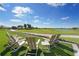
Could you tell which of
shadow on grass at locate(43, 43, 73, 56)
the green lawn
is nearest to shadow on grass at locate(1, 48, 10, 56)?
the green lawn

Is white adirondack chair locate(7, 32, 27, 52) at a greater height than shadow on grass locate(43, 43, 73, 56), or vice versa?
white adirondack chair locate(7, 32, 27, 52)

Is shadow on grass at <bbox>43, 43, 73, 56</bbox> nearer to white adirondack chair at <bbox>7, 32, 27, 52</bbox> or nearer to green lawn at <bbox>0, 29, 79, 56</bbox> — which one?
green lawn at <bbox>0, 29, 79, 56</bbox>

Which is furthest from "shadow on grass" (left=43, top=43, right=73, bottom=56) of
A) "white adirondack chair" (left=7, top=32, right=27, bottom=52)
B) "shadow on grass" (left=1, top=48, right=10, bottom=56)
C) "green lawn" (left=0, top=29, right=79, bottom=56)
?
"shadow on grass" (left=1, top=48, right=10, bottom=56)

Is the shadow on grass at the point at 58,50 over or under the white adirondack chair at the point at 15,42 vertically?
under

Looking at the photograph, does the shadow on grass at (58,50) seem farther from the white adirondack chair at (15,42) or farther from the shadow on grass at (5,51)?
the shadow on grass at (5,51)

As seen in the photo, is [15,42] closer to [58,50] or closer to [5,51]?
[5,51]

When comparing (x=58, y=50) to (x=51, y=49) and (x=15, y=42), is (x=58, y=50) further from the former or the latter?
(x=15, y=42)

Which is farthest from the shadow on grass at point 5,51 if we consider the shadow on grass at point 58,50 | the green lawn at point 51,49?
the shadow on grass at point 58,50

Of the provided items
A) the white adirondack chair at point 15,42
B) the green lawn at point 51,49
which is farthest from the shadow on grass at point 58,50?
the white adirondack chair at point 15,42

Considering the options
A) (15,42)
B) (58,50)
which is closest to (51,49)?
(58,50)

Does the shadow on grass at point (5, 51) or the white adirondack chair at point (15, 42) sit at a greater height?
the white adirondack chair at point (15, 42)

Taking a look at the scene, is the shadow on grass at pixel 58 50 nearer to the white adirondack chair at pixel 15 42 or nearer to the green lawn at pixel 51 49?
the green lawn at pixel 51 49

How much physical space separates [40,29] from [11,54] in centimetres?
37

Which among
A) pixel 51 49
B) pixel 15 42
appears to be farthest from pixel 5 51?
pixel 51 49
